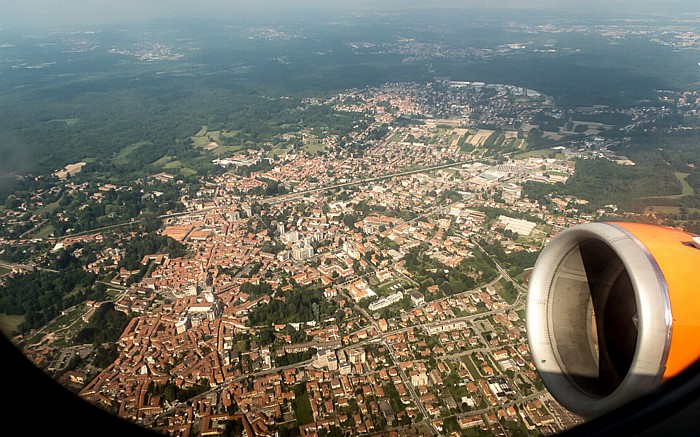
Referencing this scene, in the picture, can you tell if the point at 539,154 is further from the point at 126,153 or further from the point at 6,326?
the point at 6,326

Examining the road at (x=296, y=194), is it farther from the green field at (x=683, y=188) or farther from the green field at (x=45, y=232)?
the green field at (x=683, y=188)

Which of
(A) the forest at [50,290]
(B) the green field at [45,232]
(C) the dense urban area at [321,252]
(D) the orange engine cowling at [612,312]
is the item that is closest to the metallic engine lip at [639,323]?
(D) the orange engine cowling at [612,312]

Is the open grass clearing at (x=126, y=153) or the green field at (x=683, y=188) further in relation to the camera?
the open grass clearing at (x=126, y=153)

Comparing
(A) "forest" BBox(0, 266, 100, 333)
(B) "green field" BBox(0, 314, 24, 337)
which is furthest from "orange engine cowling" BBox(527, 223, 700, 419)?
(A) "forest" BBox(0, 266, 100, 333)

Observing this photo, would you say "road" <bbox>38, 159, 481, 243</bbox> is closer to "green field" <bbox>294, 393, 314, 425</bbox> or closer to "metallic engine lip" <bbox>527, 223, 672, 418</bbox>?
"green field" <bbox>294, 393, 314, 425</bbox>

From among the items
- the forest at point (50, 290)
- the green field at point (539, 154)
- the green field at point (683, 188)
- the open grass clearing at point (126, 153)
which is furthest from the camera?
the open grass clearing at point (126, 153)

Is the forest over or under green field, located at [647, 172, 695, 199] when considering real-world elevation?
under

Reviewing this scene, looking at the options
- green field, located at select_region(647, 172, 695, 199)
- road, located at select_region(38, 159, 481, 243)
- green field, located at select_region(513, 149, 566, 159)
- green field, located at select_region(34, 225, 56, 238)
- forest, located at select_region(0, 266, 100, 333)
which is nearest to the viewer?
forest, located at select_region(0, 266, 100, 333)

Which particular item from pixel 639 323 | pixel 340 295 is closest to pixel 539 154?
pixel 340 295
